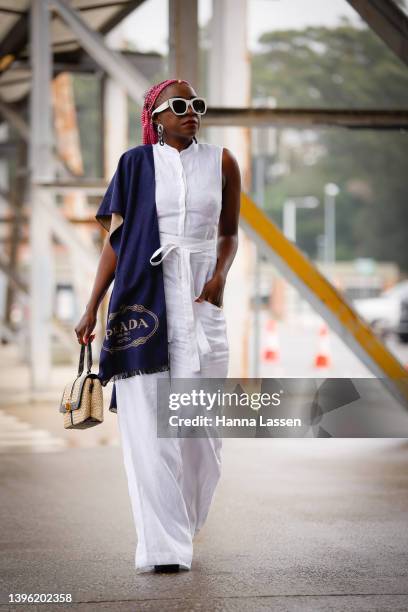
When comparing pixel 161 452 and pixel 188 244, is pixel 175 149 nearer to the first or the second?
pixel 188 244

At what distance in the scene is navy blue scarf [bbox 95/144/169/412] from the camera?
5020mm

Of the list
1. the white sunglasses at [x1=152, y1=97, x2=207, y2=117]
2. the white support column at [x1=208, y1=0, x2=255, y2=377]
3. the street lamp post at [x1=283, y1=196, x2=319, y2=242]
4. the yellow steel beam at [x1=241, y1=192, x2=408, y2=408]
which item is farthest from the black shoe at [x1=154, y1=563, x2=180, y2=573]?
the street lamp post at [x1=283, y1=196, x2=319, y2=242]

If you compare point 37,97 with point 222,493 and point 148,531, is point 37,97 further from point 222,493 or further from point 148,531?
point 148,531

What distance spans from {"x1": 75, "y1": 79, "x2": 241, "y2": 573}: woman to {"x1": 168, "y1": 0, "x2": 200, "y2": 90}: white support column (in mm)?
2942

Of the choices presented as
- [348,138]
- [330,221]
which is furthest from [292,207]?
[348,138]

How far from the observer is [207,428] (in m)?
5.20

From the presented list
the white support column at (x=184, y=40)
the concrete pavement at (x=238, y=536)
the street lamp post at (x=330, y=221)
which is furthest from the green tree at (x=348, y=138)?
the concrete pavement at (x=238, y=536)

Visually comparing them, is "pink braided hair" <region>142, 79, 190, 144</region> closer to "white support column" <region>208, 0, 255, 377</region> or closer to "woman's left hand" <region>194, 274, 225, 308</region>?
"woman's left hand" <region>194, 274, 225, 308</region>

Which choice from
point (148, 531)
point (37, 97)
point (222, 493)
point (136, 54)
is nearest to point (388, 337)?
point (136, 54)

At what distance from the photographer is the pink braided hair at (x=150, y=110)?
16.9 feet

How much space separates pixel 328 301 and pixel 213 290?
2.95 meters

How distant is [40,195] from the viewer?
508 inches

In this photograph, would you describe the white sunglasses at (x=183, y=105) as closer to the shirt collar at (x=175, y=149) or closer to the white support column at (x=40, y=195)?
the shirt collar at (x=175, y=149)

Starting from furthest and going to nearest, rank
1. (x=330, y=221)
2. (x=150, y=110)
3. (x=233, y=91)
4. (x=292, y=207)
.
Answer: (x=330, y=221) < (x=292, y=207) < (x=233, y=91) < (x=150, y=110)
